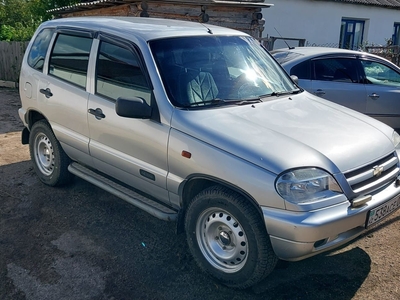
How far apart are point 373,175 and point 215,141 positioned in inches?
50.0

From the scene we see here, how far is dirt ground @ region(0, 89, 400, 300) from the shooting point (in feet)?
11.2

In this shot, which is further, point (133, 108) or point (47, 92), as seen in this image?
point (47, 92)

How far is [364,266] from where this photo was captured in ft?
12.5

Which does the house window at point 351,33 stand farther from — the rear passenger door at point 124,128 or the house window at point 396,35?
the rear passenger door at point 124,128

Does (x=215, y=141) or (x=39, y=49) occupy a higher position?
(x=39, y=49)

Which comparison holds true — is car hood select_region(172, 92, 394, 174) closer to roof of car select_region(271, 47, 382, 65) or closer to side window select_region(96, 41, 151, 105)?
side window select_region(96, 41, 151, 105)

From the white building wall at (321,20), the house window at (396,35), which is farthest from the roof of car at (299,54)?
the house window at (396,35)

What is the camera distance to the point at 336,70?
7156 mm

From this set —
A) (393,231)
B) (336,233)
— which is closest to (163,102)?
(336,233)

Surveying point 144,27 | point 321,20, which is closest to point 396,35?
point 321,20

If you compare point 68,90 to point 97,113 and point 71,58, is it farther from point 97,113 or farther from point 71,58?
point 97,113

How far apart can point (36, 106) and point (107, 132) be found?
5.03 ft

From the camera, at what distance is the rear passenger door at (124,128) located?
3.74 metres

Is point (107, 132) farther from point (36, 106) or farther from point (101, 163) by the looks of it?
point (36, 106)
